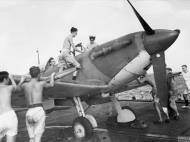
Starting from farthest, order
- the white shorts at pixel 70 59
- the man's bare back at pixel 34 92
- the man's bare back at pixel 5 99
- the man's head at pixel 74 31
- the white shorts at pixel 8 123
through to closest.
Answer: the man's head at pixel 74 31
the white shorts at pixel 70 59
the man's bare back at pixel 34 92
the man's bare back at pixel 5 99
the white shorts at pixel 8 123

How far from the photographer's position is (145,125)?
8.42 metres

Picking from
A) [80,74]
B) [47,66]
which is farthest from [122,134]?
[47,66]

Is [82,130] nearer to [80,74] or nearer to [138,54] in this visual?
[80,74]

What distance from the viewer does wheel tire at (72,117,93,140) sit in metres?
7.63

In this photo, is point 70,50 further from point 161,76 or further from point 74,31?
point 161,76

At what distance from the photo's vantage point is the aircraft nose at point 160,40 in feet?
22.1

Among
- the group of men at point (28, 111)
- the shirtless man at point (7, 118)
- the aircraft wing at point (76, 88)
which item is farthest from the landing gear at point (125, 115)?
the shirtless man at point (7, 118)

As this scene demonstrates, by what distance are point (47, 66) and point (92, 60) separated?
337 cm

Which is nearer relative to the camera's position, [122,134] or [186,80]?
[122,134]

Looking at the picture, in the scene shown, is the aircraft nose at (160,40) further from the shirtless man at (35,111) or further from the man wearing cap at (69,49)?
the shirtless man at (35,111)

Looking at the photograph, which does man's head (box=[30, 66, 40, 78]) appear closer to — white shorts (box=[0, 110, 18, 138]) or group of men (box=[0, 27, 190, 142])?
group of men (box=[0, 27, 190, 142])

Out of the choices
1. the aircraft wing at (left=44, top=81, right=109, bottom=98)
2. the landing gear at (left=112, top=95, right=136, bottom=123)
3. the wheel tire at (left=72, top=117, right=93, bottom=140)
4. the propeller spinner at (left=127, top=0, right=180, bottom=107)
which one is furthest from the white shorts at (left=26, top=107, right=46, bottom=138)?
the landing gear at (left=112, top=95, right=136, bottom=123)

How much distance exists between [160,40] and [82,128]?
3.59 meters

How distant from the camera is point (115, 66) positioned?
7.69 metres
